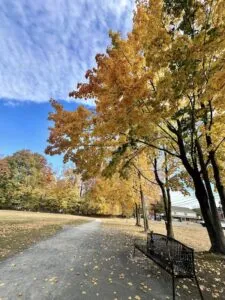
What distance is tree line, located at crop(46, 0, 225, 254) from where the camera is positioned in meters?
6.53

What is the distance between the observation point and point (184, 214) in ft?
265

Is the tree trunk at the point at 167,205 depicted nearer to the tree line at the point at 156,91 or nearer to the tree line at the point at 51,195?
the tree line at the point at 156,91

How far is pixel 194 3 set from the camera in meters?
6.74

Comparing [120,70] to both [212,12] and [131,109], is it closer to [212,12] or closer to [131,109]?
[131,109]

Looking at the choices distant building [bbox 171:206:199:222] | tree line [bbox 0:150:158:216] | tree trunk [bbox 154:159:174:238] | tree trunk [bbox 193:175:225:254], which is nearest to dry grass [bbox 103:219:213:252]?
tree trunk [bbox 154:159:174:238]

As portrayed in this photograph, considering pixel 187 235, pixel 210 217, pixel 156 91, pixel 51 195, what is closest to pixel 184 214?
pixel 51 195

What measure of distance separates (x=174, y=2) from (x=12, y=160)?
6555 cm

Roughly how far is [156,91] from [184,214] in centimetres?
7939

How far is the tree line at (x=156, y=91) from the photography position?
6527 mm

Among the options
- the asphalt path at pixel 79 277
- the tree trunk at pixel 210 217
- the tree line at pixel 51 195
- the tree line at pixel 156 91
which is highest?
the tree line at pixel 51 195

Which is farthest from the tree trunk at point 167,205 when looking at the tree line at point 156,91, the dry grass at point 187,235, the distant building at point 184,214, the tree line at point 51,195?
the distant building at point 184,214

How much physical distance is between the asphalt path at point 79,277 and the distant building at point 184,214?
74569 mm

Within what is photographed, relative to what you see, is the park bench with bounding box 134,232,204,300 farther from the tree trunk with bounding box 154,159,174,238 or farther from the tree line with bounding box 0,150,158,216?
the tree line with bounding box 0,150,158,216

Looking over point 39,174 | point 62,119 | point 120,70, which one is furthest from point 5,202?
point 120,70
